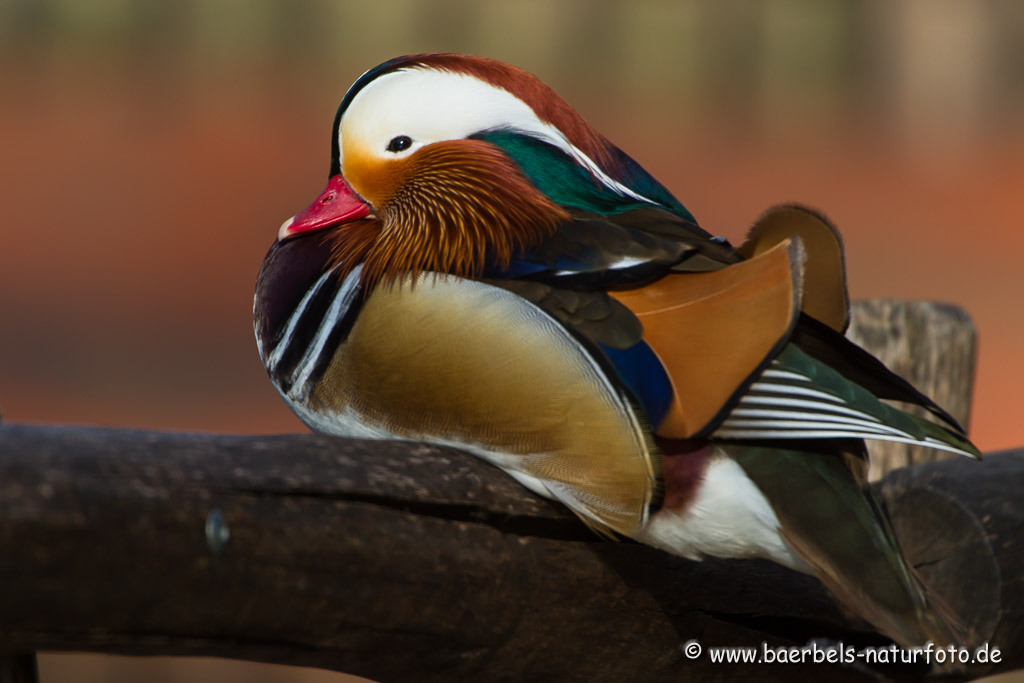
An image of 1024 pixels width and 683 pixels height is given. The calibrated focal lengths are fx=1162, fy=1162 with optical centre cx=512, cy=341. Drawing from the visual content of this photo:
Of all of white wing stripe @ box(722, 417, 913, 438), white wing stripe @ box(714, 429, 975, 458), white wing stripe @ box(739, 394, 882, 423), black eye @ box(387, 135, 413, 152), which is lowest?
white wing stripe @ box(714, 429, 975, 458)

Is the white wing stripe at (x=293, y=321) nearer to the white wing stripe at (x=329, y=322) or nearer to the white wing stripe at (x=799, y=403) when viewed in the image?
the white wing stripe at (x=329, y=322)

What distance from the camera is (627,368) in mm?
855

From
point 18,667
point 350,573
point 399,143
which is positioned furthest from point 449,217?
point 18,667

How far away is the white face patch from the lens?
3.33ft

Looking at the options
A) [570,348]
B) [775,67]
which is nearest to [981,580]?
[570,348]

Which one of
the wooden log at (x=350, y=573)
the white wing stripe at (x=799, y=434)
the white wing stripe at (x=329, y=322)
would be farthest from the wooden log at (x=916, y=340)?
the white wing stripe at (x=329, y=322)

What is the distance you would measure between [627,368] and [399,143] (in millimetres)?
317

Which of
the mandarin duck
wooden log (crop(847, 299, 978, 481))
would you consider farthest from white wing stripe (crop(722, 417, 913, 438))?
wooden log (crop(847, 299, 978, 481))

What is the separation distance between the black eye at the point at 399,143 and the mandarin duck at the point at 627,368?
31 mm

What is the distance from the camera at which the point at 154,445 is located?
30.0 inches

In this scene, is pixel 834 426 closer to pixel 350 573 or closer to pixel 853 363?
pixel 853 363

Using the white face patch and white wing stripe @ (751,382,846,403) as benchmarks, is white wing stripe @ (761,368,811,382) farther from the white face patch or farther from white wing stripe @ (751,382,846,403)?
the white face patch

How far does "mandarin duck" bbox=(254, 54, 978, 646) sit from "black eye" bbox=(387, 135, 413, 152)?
0.10 feet

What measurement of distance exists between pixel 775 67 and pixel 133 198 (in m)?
3.25
